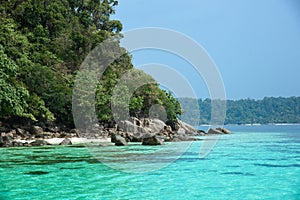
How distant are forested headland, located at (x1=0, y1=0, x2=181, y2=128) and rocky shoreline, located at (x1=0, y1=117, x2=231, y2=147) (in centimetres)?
94

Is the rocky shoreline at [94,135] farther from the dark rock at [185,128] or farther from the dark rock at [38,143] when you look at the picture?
the dark rock at [185,128]

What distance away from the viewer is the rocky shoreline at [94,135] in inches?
898

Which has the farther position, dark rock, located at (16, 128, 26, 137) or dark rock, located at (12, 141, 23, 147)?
dark rock, located at (16, 128, 26, 137)

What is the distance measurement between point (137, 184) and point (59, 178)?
90.1 inches

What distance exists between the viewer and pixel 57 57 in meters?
36.2

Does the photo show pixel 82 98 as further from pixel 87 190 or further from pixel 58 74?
pixel 87 190

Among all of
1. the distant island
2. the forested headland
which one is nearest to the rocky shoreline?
the forested headland

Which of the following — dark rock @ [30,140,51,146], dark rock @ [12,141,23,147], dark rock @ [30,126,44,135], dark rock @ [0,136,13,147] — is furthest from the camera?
dark rock @ [30,126,44,135]

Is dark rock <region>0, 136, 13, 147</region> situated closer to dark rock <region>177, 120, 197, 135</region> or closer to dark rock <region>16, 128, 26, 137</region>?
dark rock <region>16, 128, 26, 137</region>

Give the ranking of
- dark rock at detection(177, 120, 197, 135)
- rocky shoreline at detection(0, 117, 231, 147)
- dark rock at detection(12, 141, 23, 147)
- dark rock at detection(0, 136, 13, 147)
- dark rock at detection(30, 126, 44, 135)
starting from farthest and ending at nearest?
dark rock at detection(177, 120, 197, 135)
dark rock at detection(30, 126, 44, 135)
rocky shoreline at detection(0, 117, 231, 147)
dark rock at detection(12, 141, 23, 147)
dark rock at detection(0, 136, 13, 147)

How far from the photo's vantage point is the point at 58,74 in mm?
32438

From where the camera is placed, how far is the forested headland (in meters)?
27.2

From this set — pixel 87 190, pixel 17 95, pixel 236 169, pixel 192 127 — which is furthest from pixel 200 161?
pixel 192 127

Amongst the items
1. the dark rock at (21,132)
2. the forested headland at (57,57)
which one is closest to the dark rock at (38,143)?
the forested headland at (57,57)
